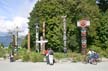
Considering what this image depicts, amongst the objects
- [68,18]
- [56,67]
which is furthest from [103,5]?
[56,67]

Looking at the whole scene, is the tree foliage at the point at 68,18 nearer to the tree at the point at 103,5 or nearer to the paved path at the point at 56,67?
the tree at the point at 103,5

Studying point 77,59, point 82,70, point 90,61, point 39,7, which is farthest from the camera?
point 39,7

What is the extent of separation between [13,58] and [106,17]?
94.3ft

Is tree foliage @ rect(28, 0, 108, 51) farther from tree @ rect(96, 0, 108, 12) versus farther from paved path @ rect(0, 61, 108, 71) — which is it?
paved path @ rect(0, 61, 108, 71)

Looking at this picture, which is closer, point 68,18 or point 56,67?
point 56,67

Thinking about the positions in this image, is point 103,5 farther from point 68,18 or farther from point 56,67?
point 56,67

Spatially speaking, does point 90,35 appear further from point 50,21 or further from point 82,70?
point 82,70

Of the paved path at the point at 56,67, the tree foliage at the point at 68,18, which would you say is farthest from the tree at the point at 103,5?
the paved path at the point at 56,67

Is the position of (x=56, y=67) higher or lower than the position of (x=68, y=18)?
lower

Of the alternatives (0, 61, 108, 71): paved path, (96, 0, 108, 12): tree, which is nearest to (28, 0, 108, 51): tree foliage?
(96, 0, 108, 12): tree

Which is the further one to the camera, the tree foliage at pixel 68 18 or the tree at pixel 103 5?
the tree at pixel 103 5

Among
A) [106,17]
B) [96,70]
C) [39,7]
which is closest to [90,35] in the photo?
[106,17]

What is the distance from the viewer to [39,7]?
59.6 m

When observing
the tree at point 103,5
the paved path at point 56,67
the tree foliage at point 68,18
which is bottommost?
the paved path at point 56,67
